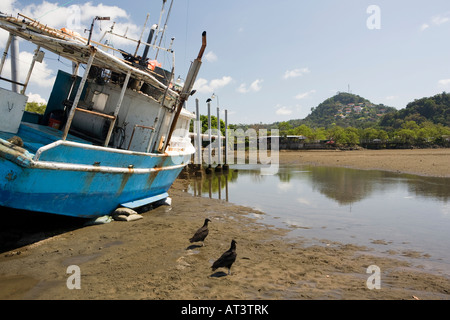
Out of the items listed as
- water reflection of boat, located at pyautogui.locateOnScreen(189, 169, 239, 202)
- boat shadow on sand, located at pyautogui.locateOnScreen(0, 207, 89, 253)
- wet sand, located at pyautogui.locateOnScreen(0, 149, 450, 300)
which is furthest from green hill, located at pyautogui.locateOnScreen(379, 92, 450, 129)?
boat shadow on sand, located at pyautogui.locateOnScreen(0, 207, 89, 253)

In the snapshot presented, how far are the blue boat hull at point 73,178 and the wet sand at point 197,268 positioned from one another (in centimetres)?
83

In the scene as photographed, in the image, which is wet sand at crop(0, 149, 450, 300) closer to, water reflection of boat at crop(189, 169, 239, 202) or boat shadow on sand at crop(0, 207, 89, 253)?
boat shadow on sand at crop(0, 207, 89, 253)

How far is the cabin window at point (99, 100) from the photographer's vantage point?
10.1 m

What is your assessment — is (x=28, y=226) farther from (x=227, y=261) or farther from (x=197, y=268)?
(x=227, y=261)

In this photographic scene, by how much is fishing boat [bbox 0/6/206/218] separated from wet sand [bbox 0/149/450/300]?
106 centimetres

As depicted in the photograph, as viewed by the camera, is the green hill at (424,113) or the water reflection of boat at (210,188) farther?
the green hill at (424,113)

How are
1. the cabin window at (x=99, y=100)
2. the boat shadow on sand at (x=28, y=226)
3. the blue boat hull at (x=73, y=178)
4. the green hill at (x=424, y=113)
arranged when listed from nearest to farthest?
the blue boat hull at (x=73, y=178)
the boat shadow on sand at (x=28, y=226)
the cabin window at (x=99, y=100)
the green hill at (x=424, y=113)

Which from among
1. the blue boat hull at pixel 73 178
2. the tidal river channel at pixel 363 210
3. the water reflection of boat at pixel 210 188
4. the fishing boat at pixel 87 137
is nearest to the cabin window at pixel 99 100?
the fishing boat at pixel 87 137

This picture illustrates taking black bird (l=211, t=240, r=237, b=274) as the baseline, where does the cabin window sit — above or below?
above

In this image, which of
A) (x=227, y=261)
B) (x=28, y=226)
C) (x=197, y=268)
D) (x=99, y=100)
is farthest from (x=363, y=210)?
(x=28, y=226)

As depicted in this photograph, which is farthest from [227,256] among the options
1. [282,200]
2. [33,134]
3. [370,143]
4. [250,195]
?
[370,143]

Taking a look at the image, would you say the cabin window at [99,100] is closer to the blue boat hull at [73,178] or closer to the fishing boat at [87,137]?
the fishing boat at [87,137]

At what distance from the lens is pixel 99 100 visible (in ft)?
33.2

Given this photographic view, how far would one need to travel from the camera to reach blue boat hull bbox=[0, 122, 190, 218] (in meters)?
5.48
